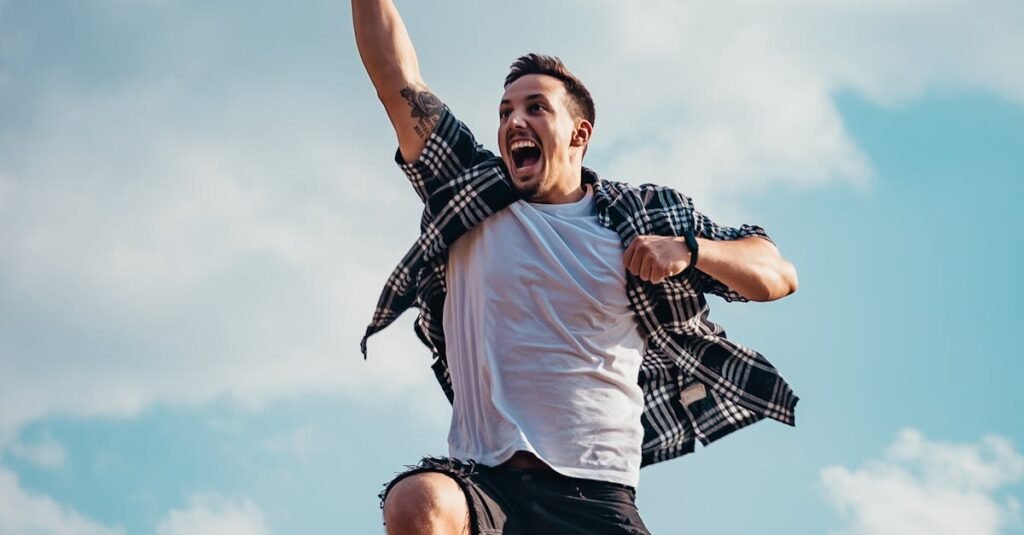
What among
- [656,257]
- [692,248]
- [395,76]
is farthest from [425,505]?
[395,76]

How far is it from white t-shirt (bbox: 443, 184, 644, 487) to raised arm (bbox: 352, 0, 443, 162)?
489mm

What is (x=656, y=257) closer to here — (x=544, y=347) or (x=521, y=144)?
(x=544, y=347)

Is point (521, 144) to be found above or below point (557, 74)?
below

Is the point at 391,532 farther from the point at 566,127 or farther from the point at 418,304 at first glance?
the point at 566,127

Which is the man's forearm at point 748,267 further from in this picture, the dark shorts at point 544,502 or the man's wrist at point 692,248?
the dark shorts at point 544,502

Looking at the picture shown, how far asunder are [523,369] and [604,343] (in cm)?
37

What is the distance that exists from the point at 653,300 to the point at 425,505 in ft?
4.70

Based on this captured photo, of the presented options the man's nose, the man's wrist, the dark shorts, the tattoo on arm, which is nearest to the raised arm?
the tattoo on arm

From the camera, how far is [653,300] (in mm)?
5238

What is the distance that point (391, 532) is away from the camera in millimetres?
4285

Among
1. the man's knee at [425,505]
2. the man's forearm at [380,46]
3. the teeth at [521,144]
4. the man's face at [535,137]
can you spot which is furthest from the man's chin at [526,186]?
the man's knee at [425,505]

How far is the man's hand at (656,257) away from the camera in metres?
4.93

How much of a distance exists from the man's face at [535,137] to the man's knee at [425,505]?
142 centimetres

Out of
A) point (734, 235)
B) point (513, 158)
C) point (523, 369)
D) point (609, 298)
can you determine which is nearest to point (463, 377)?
point (523, 369)
